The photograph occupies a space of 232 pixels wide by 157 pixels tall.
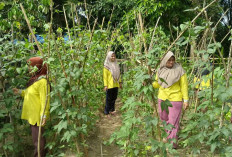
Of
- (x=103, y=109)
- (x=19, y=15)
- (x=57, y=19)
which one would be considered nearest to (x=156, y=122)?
(x=19, y=15)

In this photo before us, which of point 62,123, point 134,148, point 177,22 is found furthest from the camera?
point 177,22

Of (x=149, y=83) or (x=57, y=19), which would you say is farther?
(x=57, y=19)

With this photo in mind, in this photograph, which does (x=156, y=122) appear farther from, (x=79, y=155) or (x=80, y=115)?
(x=79, y=155)

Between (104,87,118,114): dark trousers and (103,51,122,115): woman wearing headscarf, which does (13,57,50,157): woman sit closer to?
(103,51,122,115): woman wearing headscarf

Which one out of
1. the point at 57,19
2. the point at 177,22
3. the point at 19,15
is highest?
the point at 57,19

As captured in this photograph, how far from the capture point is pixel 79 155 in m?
2.25

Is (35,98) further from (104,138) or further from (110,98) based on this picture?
(110,98)

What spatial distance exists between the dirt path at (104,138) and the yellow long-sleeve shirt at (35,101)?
88 cm

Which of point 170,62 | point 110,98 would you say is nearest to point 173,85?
point 170,62

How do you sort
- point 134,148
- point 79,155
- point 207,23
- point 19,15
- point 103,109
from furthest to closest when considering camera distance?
1. point 103,109
2. point 19,15
3. point 134,148
4. point 79,155
5. point 207,23

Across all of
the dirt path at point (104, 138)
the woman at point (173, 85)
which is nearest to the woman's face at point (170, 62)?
the woman at point (173, 85)

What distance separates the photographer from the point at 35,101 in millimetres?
2309

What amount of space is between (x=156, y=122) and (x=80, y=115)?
765 mm

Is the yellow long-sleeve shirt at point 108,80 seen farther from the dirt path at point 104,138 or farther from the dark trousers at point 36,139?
the dark trousers at point 36,139
